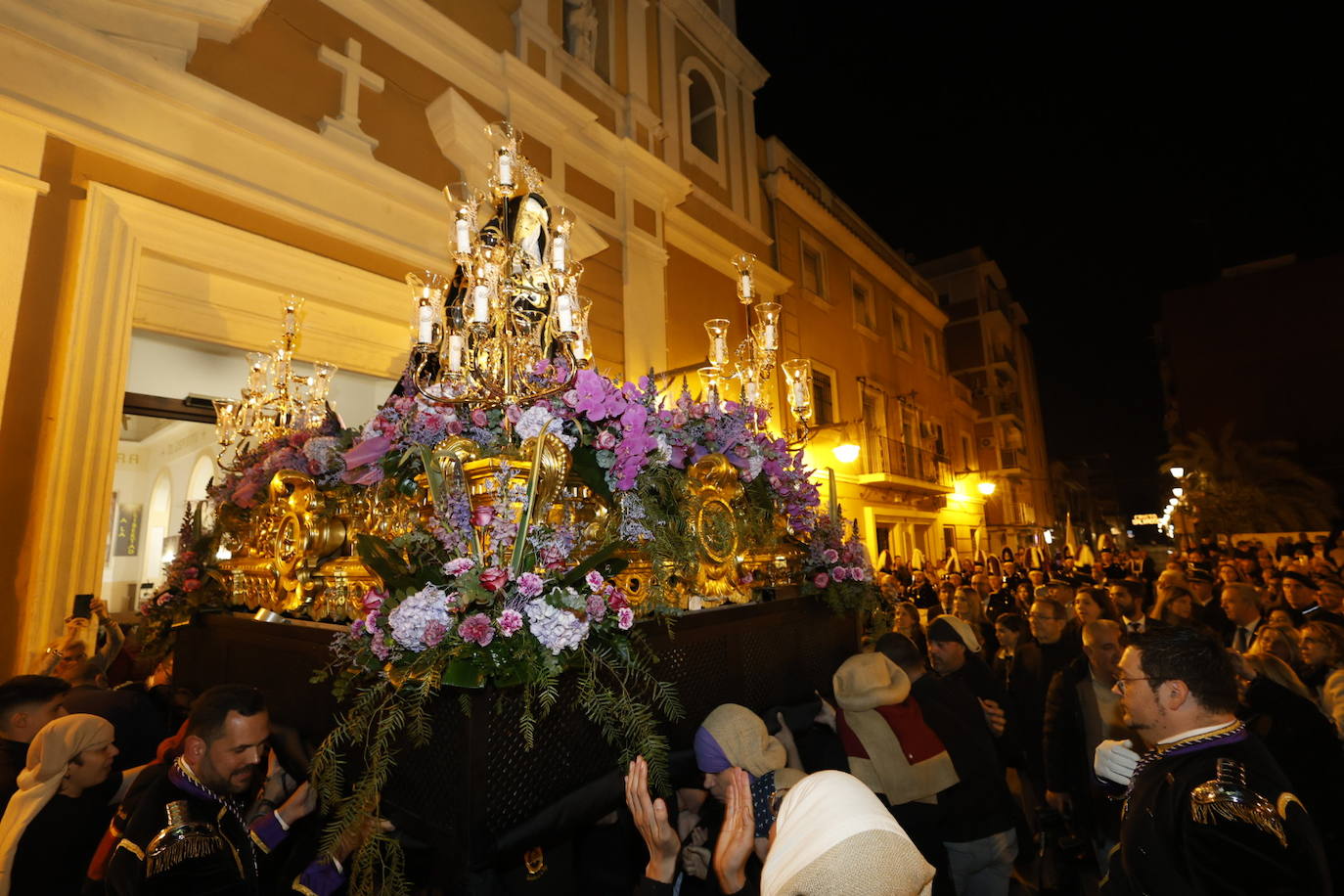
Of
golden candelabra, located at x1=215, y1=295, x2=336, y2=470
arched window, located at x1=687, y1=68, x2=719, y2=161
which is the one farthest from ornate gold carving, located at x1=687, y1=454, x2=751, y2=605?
arched window, located at x1=687, y1=68, x2=719, y2=161

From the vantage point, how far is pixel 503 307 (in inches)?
97.0

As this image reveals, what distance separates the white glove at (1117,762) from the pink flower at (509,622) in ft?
6.44

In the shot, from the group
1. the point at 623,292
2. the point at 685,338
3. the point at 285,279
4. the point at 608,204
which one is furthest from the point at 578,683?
the point at 685,338

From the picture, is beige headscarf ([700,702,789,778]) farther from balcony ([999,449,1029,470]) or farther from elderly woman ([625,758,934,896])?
balcony ([999,449,1029,470])

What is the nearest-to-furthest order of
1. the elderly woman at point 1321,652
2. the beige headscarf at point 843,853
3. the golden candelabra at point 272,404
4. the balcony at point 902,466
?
the beige headscarf at point 843,853
the elderly woman at point 1321,652
the golden candelabra at point 272,404
the balcony at point 902,466

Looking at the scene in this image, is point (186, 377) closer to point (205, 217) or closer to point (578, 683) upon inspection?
point (205, 217)

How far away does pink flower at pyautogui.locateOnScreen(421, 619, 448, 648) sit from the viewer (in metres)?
1.61

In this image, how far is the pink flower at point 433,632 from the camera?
5.29 ft

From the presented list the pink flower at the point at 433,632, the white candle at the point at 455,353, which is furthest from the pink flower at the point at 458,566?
the white candle at the point at 455,353

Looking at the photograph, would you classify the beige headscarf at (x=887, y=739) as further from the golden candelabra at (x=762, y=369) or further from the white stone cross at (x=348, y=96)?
the white stone cross at (x=348, y=96)

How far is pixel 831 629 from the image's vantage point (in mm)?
3332

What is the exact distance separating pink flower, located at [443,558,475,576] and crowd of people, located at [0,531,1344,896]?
0.64m

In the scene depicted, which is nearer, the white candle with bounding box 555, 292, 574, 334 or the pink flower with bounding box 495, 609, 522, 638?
the pink flower with bounding box 495, 609, 522, 638

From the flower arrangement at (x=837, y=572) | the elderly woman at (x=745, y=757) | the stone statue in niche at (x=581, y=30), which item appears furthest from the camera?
the stone statue in niche at (x=581, y=30)
